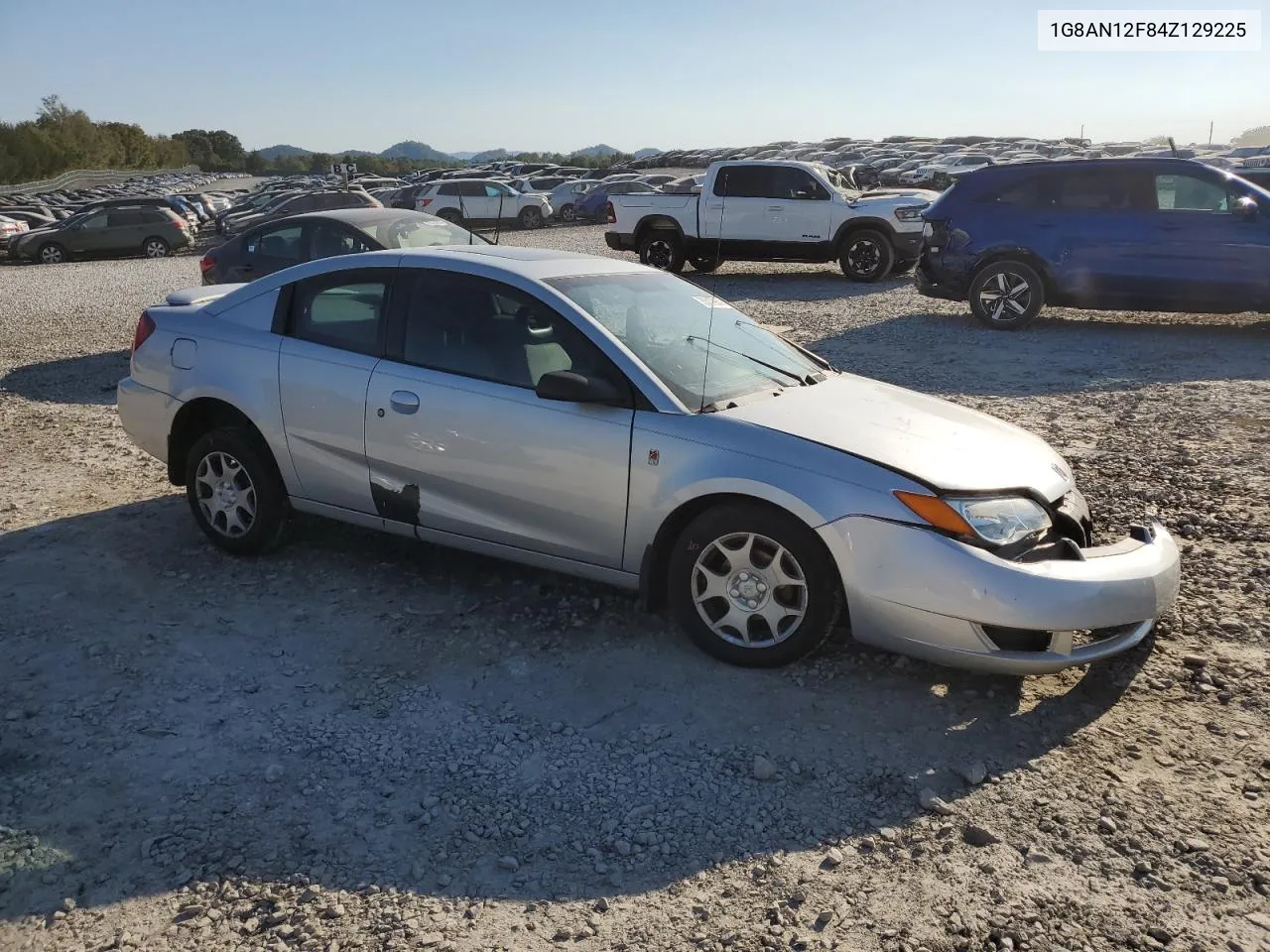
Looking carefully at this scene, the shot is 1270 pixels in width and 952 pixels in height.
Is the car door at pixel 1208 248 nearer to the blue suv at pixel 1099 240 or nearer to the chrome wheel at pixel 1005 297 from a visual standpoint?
the blue suv at pixel 1099 240

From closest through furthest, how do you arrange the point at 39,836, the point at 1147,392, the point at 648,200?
the point at 39,836
the point at 1147,392
the point at 648,200

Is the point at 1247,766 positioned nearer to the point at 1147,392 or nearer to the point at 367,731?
the point at 367,731

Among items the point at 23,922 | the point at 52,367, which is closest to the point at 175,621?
the point at 23,922

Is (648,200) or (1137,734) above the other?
(648,200)

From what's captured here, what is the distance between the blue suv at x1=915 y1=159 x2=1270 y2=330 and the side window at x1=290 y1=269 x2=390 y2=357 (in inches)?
345

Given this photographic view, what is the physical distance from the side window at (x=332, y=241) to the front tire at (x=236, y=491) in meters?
4.81

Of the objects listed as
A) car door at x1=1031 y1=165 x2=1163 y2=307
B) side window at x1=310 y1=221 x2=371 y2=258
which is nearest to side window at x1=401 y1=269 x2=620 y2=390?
side window at x1=310 y1=221 x2=371 y2=258

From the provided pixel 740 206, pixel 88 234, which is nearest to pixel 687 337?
pixel 740 206

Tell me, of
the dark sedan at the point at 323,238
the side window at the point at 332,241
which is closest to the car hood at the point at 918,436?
the dark sedan at the point at 323,238

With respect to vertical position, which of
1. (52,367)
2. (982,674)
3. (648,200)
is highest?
(648,200)

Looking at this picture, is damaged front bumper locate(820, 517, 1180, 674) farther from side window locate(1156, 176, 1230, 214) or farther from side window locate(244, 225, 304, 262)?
side window locate(1156, 176, 1230, 214)

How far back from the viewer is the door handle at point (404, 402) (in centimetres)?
475

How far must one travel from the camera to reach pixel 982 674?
421 cm

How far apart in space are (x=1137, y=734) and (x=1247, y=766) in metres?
0.35
